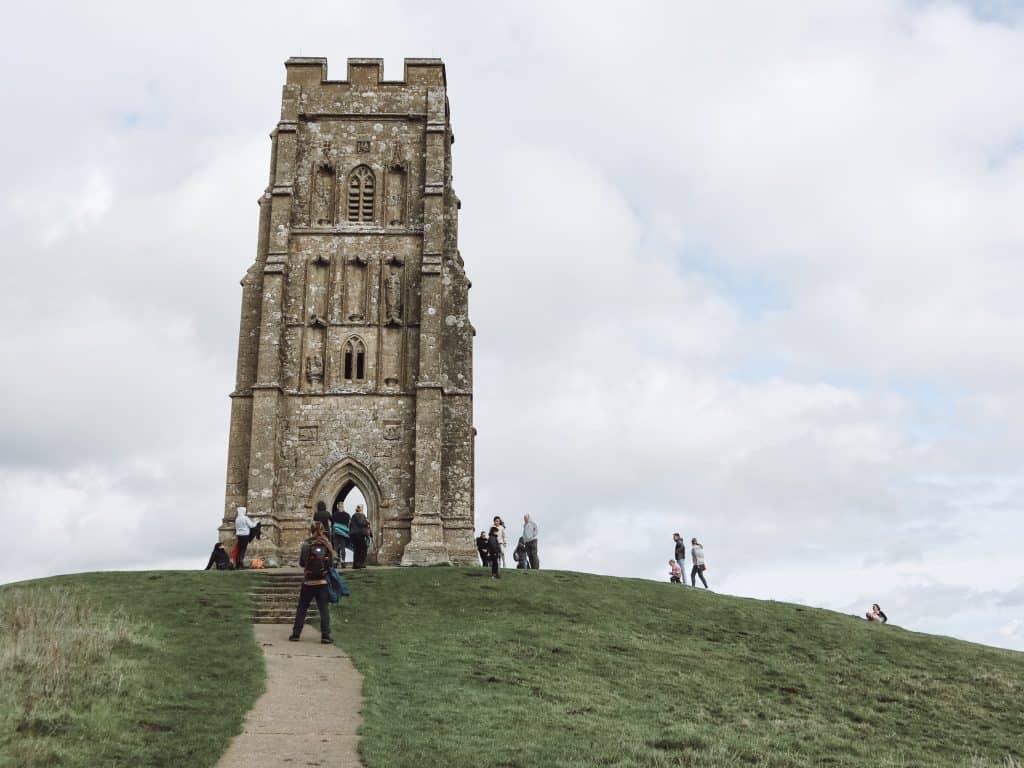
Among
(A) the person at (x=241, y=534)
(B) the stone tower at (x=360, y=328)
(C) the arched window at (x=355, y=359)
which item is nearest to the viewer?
(A) the person at (x=241, y=534)

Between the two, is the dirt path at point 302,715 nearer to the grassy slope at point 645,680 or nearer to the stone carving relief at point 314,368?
the grassy slope at point 645,680

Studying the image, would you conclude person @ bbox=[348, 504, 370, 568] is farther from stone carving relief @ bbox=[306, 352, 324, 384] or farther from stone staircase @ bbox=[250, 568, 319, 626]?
stone carving relief @ bbox=[306, 352, 324, 384]

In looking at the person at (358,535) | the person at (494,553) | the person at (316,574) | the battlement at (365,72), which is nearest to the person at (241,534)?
the person at (358,535)

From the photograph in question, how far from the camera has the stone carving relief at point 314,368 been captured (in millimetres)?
35656

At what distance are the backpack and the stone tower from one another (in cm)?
1393

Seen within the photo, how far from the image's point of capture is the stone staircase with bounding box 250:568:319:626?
A: 2180cm

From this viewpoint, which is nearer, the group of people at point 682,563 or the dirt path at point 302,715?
the dirt path at point 302,715

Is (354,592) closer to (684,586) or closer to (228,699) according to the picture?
(684,586)

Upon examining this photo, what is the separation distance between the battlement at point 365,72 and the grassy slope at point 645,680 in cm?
1965

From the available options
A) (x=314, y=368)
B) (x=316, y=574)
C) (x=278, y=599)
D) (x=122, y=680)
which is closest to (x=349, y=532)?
(x=278, y=599)

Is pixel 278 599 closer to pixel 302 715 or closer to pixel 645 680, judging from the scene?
pixel 645 680

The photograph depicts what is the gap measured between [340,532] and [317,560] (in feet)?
37.1

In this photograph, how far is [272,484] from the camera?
33.9 metres

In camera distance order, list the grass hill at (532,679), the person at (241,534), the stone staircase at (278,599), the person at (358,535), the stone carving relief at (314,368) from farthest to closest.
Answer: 1. the stone carving relief at (314,368)
2. the person at (241,534)
3. the person at (358,535)
4. the stone staircase at (278,599)
5. the grass hill at (532,679)
